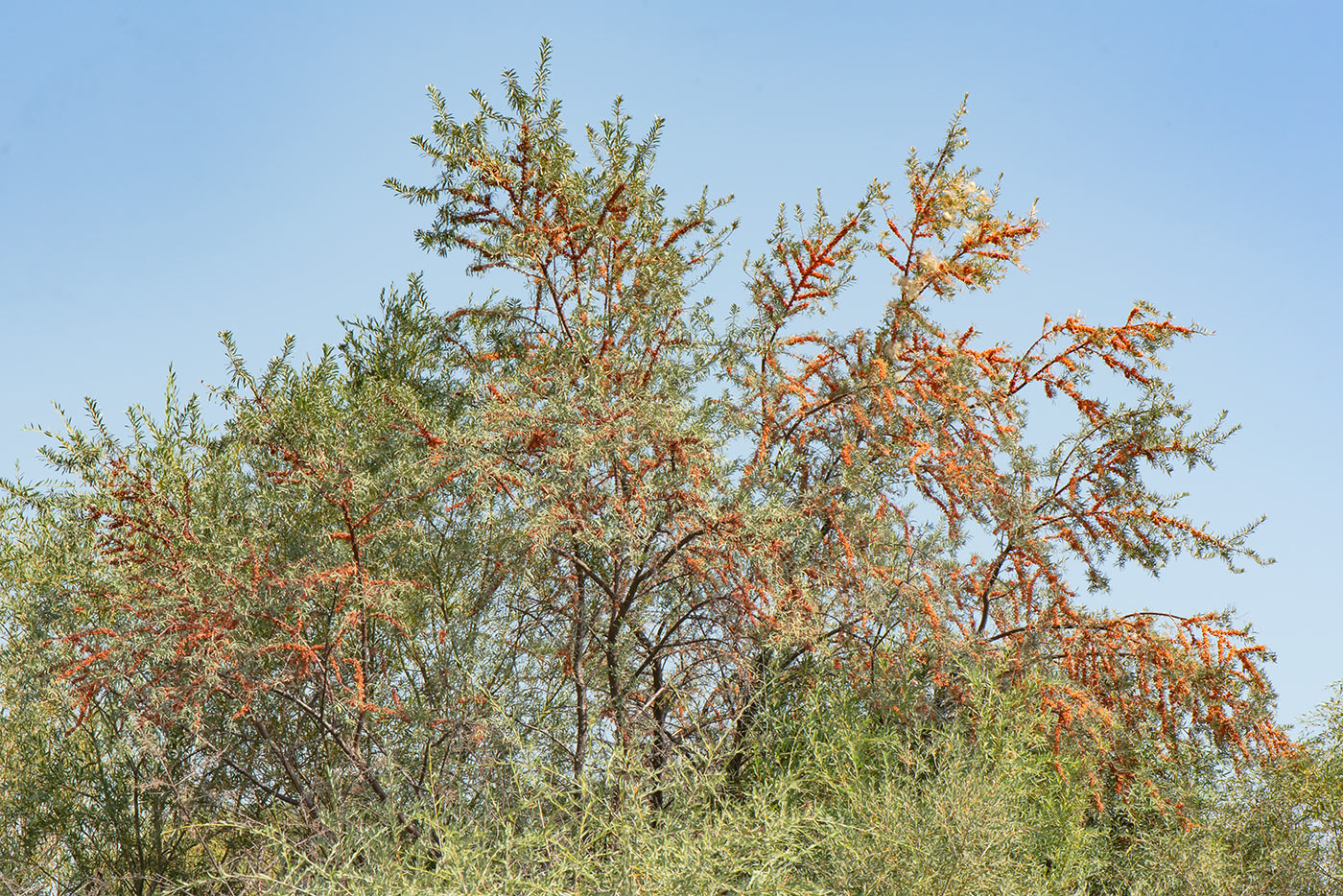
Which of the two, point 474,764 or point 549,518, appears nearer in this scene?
point 549,518

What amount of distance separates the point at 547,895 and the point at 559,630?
→ 71.9 inches

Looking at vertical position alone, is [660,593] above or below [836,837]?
above

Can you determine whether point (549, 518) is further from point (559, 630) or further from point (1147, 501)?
point (1147, 501)

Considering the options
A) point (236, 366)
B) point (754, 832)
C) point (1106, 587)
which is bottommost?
point (754, 832)

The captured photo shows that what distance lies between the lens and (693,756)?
16.5ft

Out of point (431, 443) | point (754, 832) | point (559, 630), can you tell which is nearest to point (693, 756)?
point (559, 630)

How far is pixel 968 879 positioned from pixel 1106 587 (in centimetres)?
194

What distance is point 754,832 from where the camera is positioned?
12.1ft

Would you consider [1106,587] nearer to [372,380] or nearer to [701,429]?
[701,429]

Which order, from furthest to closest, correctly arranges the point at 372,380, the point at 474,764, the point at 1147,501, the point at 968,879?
the point at 372,380, the point at 1147,501, the point at 474,764, the point at 968,879

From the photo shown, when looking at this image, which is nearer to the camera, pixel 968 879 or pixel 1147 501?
pixel 968 879

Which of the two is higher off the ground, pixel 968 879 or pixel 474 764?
pixel 474 764

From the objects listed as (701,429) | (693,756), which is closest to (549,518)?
(701,429)

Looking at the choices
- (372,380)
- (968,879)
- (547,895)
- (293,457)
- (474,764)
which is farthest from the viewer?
(372,380)
